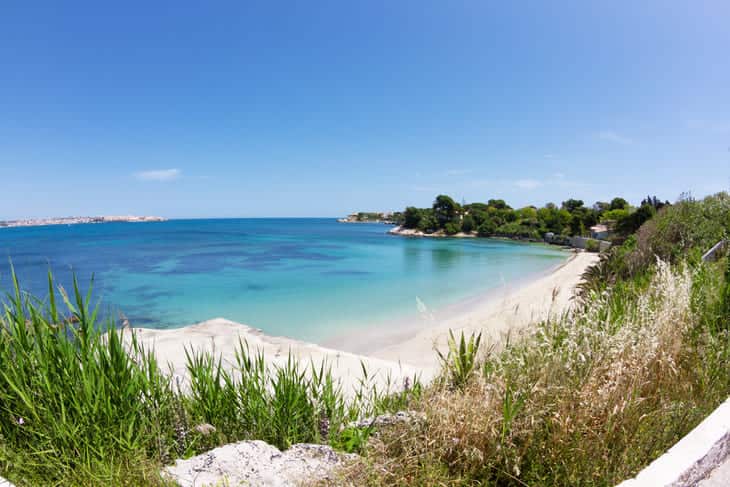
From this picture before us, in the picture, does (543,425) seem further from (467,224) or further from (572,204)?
(572,204)

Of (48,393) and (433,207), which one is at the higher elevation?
(433,207)

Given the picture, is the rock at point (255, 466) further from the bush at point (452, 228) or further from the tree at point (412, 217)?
the tree at point (412, 217)

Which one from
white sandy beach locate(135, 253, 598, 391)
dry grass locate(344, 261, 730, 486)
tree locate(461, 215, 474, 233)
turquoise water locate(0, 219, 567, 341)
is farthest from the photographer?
tree locate(461, 215, 474, 233)

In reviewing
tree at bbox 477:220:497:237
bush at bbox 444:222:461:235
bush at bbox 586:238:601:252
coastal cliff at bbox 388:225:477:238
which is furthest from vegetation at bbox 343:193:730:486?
bush at bbox 444:222:461:235

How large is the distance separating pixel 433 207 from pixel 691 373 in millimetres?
88911

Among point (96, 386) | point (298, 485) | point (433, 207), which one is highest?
point (433, 207)

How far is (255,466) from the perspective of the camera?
6.93ft

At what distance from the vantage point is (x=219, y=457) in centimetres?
214

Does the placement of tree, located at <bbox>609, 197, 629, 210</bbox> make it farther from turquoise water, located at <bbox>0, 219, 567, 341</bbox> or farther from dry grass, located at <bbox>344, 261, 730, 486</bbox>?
dry grass, located at <bbox>344, 261, 730, 486</bbox>

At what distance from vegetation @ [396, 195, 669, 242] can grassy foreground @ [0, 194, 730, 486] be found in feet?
203

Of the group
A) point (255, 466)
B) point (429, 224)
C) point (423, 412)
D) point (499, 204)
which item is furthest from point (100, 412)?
point (499, 204)

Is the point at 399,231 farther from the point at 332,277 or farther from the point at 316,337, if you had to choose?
the point at 316,337

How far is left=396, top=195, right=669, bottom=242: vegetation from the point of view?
6288 centimetres

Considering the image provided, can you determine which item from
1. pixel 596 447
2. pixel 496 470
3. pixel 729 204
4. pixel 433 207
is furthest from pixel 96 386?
pixel 433 207
